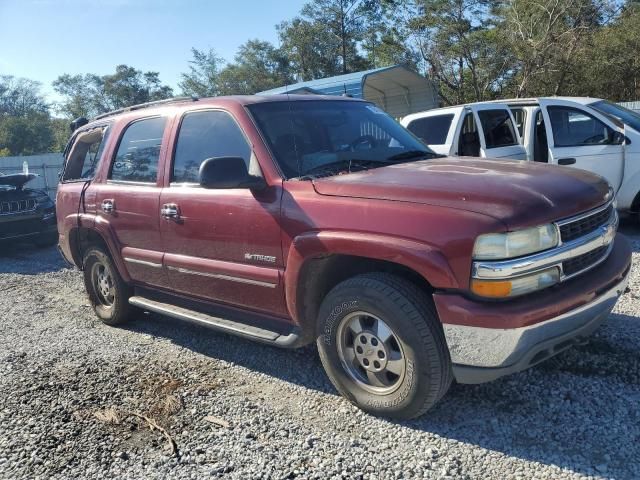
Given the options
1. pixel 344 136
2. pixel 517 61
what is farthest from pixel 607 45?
pixel 344 136

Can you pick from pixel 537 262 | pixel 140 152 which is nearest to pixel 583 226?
pixel 537 262

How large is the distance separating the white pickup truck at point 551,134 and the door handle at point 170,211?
4.80 meters

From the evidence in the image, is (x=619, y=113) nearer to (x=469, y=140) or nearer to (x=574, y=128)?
(x=574, y=128)

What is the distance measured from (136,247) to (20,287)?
375 centimetres

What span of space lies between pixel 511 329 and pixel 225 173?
1859mm

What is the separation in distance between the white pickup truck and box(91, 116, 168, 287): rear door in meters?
4.59

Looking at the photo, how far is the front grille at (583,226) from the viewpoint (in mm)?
2862

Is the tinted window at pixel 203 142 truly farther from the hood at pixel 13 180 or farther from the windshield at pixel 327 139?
the hood at pixel 13 180

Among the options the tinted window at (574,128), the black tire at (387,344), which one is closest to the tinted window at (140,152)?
the black tire at (387,344)

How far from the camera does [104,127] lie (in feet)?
17.3

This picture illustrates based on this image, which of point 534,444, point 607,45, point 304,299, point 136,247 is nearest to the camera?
point 534,444

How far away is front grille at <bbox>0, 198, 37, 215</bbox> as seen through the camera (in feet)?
30.3

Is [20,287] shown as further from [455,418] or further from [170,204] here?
[455,418]

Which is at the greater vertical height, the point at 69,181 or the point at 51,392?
the point at 69,181
